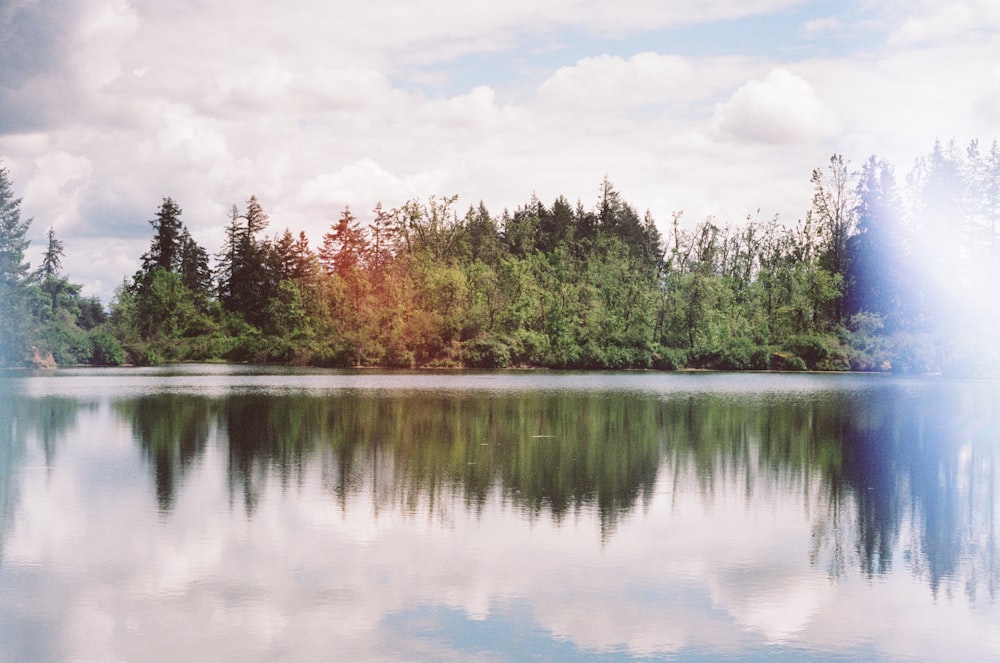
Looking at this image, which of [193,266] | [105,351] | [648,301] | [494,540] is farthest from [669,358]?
[494,540]

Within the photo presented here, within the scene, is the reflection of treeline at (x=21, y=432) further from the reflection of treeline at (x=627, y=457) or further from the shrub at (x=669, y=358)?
the shrub at (x=669, y=358)

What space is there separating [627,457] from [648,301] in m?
52.7

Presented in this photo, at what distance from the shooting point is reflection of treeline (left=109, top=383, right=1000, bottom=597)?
52.9ft

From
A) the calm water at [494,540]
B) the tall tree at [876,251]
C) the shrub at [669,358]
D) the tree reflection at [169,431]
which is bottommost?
the calm water at [494,540]

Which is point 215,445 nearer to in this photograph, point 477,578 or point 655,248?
point 477,578

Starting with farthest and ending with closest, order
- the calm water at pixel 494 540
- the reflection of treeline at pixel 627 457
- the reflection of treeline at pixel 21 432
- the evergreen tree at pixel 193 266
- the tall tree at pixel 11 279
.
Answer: the evergreen tree at pixel 193 266 → the tall tree at pixel 11 279 → the reflection of treeline at pixel 21 432 → the reflection of treeline at pixel 627 457 → the calm water at pixel 494 540

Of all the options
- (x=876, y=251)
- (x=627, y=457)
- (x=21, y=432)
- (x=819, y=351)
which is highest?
(x=876, y=251)

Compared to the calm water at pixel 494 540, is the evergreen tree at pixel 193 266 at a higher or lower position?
higher

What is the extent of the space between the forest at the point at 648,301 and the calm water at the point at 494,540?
136 ft

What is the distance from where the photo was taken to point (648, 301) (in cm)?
7494

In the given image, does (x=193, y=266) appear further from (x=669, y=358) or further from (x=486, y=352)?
(x=669, y=358)

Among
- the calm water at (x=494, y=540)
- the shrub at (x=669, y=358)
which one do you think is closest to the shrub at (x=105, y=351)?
the shrub at (x=669, y=358)

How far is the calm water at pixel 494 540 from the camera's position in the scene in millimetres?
10414

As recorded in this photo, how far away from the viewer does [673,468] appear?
21609 mm
